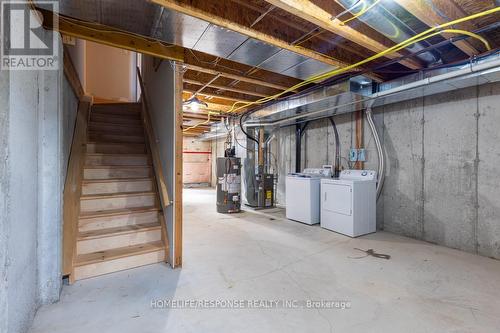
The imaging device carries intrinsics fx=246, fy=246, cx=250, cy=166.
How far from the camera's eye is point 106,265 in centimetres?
245

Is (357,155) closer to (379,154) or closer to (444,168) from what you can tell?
(379,154)

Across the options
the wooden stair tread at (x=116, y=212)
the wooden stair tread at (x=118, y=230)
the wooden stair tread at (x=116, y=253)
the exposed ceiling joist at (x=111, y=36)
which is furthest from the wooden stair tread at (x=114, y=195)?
the exposed ceiling joist at (x=111, y=36)

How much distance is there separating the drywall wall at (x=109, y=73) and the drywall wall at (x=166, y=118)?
10.7 feet

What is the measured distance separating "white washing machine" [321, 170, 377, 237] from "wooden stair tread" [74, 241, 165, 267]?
271 cm

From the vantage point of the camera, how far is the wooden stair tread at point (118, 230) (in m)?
2.57

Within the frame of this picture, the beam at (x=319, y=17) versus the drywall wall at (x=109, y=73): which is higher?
the drywall wall at (x=109, y=73)

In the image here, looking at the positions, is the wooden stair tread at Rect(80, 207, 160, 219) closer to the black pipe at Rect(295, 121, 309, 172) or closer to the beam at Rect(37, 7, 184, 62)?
the beam at Rect(37, 7, 184, 62)

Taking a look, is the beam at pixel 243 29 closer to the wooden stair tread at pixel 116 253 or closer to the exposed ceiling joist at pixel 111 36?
the exposed ceiling joist at pixel 111 36

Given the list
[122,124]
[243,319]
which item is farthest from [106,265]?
[122,124]

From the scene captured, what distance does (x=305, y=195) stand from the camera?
455 centimetres

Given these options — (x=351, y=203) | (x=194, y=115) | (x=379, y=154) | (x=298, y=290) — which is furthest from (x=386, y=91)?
(x=194, y=115)

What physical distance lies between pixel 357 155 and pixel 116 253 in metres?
3.97

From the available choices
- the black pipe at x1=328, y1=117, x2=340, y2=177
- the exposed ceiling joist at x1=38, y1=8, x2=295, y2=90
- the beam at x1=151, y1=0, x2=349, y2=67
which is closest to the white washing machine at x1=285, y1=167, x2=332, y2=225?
the black pipe at x1=328, y1=117, x2=340, y2=177

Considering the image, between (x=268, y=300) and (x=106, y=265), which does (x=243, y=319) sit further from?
(x=106, y=265)
